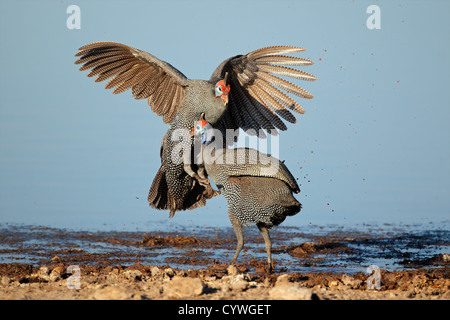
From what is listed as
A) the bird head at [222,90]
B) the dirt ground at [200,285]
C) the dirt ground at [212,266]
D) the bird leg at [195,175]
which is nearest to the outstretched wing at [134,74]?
the bird head at [222,90]

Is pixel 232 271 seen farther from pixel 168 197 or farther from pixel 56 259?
pixel 56 259

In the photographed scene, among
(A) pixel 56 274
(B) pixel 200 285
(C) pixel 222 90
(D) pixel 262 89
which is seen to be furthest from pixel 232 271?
(D) pixel 262 89

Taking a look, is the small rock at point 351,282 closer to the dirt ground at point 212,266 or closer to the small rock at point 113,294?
the dirt ground at point 212,266

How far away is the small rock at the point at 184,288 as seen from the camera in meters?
5.83

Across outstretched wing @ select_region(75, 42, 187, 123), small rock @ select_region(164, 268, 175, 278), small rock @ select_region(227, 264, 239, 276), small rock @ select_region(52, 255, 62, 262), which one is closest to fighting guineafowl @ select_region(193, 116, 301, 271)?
small rock @ select_region(227, 264, 239, 276)

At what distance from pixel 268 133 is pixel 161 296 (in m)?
4.45

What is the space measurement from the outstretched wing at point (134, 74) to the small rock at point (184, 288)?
12.6 feet

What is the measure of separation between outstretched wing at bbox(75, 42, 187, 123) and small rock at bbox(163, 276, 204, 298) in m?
3.83

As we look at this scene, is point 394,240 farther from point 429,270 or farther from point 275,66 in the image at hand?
point 275,66

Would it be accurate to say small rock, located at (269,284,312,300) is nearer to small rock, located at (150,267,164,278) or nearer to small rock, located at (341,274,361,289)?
small rock, located at (341,274,361,289)

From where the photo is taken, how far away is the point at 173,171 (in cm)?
898

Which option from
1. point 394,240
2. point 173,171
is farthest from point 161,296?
point 394,240

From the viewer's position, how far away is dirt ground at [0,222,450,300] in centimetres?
613

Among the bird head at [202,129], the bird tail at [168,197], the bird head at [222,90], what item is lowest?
the bird tail at [168,197]
